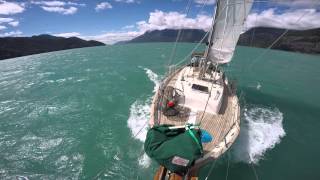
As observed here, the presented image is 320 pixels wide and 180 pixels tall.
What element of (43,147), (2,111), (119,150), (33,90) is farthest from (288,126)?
(33,90)

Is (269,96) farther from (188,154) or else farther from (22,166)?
(22,166)

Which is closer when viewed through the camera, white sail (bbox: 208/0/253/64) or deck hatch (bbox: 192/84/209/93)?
white sail (bbox: 208/0/253/64)

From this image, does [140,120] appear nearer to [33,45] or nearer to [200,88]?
[200,88]

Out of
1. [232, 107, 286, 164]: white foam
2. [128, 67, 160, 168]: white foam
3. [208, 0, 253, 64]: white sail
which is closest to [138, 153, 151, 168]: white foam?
[128, 67, 160, 168]: white foam

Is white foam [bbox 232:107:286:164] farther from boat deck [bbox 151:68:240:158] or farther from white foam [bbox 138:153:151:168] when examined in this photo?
white foam [bbox 138:153:151:168]

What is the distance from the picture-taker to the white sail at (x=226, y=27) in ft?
40.5

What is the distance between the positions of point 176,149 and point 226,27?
9.66m

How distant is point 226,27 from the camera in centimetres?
1320

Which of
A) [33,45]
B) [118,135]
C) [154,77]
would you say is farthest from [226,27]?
[33,45]

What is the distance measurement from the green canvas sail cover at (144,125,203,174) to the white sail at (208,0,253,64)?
8.34m

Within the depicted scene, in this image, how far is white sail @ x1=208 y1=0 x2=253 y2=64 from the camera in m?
12.4

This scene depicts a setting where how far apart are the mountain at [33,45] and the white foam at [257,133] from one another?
102414mm

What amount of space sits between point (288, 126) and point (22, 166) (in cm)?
1713

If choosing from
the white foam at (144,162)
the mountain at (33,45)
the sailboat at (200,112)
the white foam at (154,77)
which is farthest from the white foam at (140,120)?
the mountain at (33,45)
